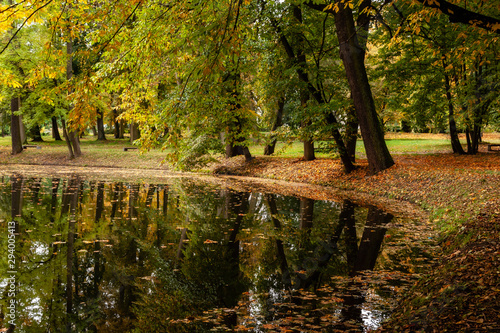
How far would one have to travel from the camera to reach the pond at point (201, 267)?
3.80 m

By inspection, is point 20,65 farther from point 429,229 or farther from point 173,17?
point 429,229

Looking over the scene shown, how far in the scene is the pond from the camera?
12.5 feet

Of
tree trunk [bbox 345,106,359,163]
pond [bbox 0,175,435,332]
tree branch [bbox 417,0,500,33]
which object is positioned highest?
tree branch [bbox 417,0,500,33]

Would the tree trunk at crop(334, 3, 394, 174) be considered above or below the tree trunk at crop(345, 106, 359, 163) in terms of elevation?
above

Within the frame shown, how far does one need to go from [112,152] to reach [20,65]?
8.58 metres

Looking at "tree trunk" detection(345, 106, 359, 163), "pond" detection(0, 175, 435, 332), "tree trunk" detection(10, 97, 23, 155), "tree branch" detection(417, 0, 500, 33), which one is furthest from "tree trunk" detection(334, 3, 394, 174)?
"tree trunk" detection(10, 97, 23, 155)

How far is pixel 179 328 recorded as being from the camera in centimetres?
361

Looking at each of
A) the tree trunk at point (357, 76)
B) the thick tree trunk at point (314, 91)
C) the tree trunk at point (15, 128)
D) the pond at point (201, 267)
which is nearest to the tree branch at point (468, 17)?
the pond at point (201, 267)

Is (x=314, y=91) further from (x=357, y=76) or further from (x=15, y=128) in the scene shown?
(x=15, y=128)

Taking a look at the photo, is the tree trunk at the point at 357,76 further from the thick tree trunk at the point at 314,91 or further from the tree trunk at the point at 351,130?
the tree trunk at the point at 351,130

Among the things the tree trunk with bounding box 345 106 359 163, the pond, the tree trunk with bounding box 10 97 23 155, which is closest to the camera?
the pond

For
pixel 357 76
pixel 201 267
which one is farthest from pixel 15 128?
pixel 201 267

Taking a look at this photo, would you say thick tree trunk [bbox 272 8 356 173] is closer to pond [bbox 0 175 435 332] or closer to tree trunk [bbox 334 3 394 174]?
tree trunk [bbox 334 3 394 174]

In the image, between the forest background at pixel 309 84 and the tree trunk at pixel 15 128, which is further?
the tree trunk at pixel 15 128
